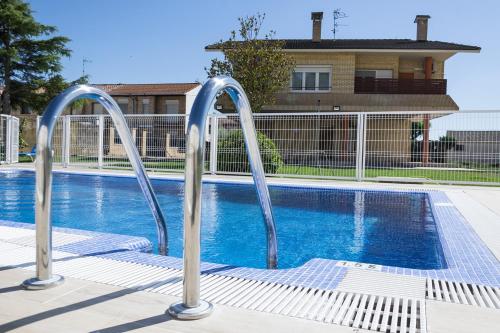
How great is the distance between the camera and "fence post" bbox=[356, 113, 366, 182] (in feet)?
41.5

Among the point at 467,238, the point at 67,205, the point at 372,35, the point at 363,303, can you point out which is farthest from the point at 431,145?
the point at 372,35

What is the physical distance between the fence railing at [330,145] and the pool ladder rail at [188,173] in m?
7.84

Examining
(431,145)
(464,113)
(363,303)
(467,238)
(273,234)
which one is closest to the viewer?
(363,303)

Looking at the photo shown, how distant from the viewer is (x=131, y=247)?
3758 mm

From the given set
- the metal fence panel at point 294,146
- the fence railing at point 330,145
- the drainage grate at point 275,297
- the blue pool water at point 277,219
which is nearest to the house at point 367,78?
the metal fence panel at point 294,146

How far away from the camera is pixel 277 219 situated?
7469 millimetres

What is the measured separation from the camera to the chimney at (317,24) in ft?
88.7

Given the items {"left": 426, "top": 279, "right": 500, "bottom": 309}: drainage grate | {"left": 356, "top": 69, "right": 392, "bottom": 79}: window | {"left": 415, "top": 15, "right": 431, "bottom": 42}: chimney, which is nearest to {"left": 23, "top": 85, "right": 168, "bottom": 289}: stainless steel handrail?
{"left": 426, "top": 279, "right": 500, "bottom": 309}: drainage grate

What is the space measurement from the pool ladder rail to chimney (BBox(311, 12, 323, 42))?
2540 centimetres

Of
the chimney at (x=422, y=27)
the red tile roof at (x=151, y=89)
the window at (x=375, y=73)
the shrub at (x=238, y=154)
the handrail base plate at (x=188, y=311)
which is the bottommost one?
the handrail base plate at (x=188, y=311)

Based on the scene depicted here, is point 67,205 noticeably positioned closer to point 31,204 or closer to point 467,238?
point 31,204

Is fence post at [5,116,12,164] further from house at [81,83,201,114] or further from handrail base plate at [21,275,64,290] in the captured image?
house at [81,83,201,114]

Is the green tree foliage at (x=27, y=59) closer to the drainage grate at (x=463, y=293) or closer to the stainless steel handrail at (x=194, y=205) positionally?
the stainless steel handrail at (x=194, y=205)

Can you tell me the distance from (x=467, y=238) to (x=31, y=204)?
7.18 meters
